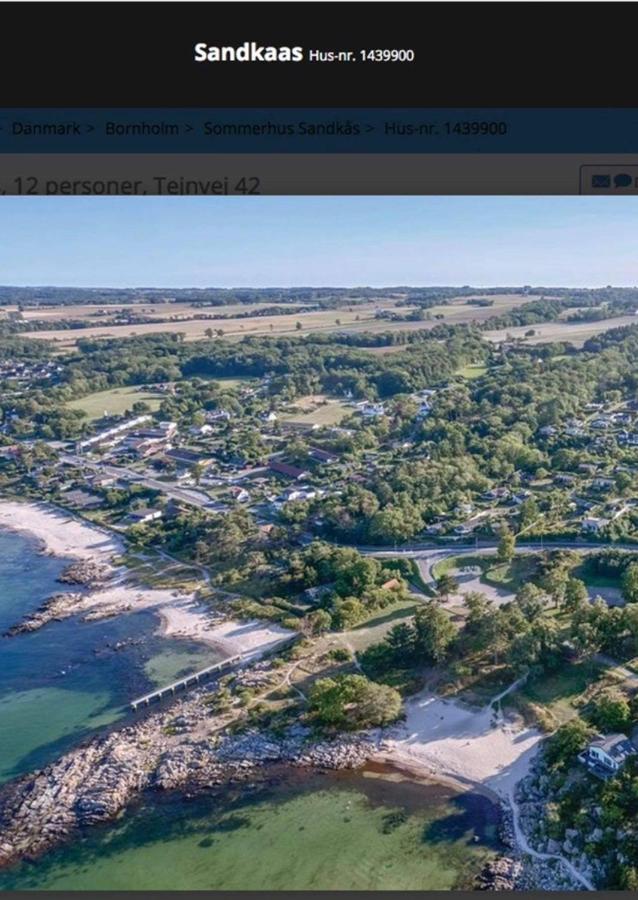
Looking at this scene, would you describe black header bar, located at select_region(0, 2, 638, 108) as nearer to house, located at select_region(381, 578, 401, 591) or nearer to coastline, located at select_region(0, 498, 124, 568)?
house, located at select_region(381, 578, 401, 591)

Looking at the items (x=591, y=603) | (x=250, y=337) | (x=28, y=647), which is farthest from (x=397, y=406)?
(x=28, y=647)

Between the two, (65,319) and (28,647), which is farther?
(65,319)

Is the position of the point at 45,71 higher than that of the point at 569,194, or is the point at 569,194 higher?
the point at 45,71

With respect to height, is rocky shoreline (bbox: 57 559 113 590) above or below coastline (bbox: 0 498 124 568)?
below

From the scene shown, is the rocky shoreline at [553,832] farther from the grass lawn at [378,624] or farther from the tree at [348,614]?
the tree at [348,614]

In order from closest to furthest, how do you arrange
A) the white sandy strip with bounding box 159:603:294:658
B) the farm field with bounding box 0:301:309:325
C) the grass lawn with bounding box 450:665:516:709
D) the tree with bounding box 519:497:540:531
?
1. the grass lawn with bounding box 450:665:516:709
2. the white sandy strip with bounding box 159:603:294:658
3. the tree with bounding box 519:497:540:531
4. the farm field with bounding box 0:301:309:325

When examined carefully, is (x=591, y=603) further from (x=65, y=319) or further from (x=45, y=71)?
(x=65, y=319)

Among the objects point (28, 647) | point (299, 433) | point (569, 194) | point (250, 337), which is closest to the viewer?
point (569, 194)

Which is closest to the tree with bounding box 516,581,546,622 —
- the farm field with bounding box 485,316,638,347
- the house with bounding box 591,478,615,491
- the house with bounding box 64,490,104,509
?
the house with bounding box 591,478,615,491
